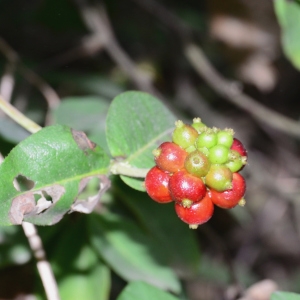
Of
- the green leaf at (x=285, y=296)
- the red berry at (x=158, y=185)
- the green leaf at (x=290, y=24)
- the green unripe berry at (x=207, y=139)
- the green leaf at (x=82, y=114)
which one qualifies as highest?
the green unripe berry at (x=207, y=139)

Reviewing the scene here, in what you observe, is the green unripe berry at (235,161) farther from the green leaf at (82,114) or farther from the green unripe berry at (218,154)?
the green leaf at (82,114)

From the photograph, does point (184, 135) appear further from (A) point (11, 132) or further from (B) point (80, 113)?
(B) point (80, 113)

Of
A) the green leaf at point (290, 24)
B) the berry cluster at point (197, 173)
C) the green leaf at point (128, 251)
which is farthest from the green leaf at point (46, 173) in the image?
the green leaf at point (290, 24)

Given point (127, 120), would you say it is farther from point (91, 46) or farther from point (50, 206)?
point (91, 46)

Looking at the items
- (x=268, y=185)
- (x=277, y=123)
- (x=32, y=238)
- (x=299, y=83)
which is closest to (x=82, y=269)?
(x=32, y=238)

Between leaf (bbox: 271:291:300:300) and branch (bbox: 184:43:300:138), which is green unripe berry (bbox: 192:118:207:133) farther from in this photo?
branch (bbox: 184:43:300:138)

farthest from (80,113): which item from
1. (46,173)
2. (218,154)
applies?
(218,154)
